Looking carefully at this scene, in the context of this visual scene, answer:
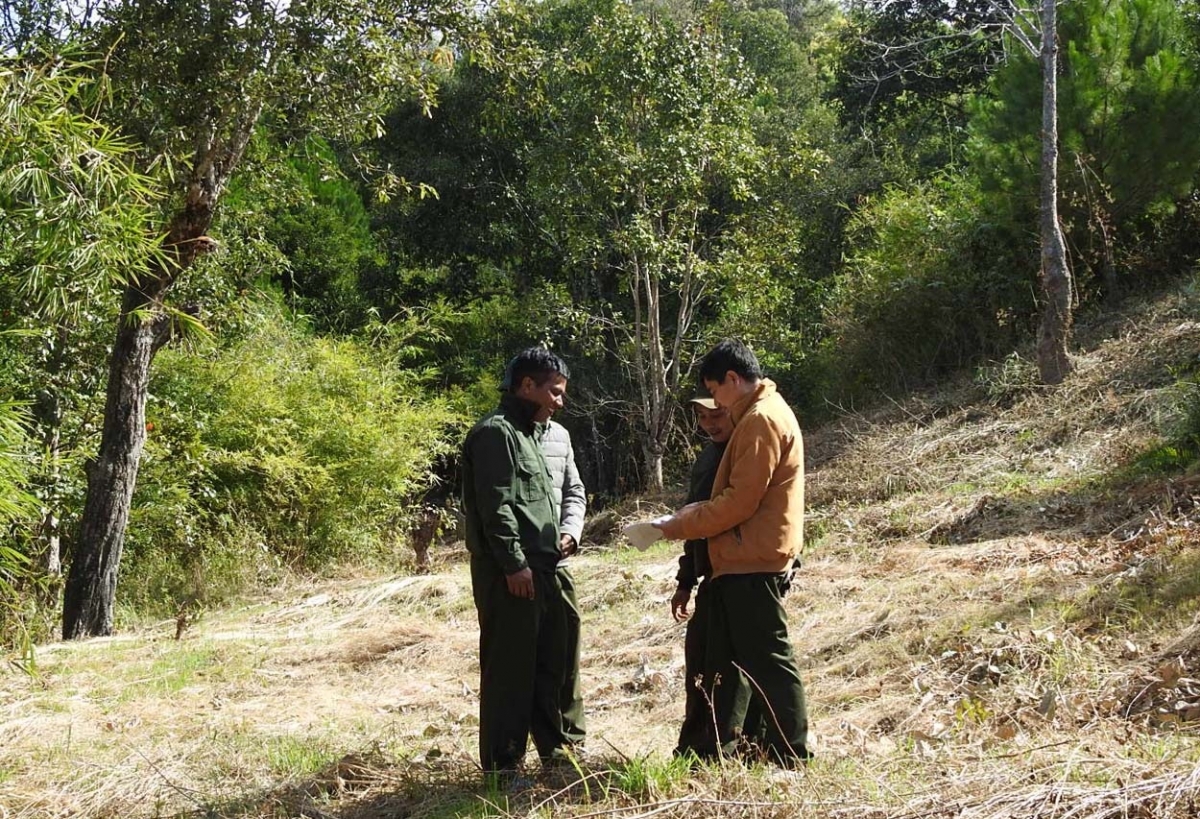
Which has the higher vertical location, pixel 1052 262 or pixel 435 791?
pixel 1052 262

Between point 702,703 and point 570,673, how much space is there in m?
0.57

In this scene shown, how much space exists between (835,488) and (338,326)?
1013 cm

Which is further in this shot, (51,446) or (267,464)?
(267,464)

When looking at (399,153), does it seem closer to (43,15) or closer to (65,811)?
(43,15)

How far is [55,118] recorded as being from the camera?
5379mm

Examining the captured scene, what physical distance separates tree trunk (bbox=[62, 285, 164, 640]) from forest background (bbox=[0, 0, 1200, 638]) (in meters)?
0.02

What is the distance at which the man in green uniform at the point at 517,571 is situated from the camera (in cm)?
441

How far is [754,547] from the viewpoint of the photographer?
415 cm

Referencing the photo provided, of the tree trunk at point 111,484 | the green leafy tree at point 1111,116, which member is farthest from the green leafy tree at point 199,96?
the green leafy tree at point 1111,116

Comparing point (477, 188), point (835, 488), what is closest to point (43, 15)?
point (835, 488)

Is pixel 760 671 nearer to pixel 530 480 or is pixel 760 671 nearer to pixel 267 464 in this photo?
pixel 530 480

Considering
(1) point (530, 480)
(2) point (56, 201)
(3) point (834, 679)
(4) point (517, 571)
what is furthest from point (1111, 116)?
(2) point (56, 201)

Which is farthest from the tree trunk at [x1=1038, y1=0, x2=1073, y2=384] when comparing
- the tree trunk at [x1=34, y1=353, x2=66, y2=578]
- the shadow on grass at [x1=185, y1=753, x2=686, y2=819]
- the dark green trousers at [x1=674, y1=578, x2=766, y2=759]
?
the tree trunk at [x1=34, y1=353, x2=66, y2=578]

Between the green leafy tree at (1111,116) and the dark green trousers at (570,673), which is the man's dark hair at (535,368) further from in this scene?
the green leafy tree at (1111,116)
